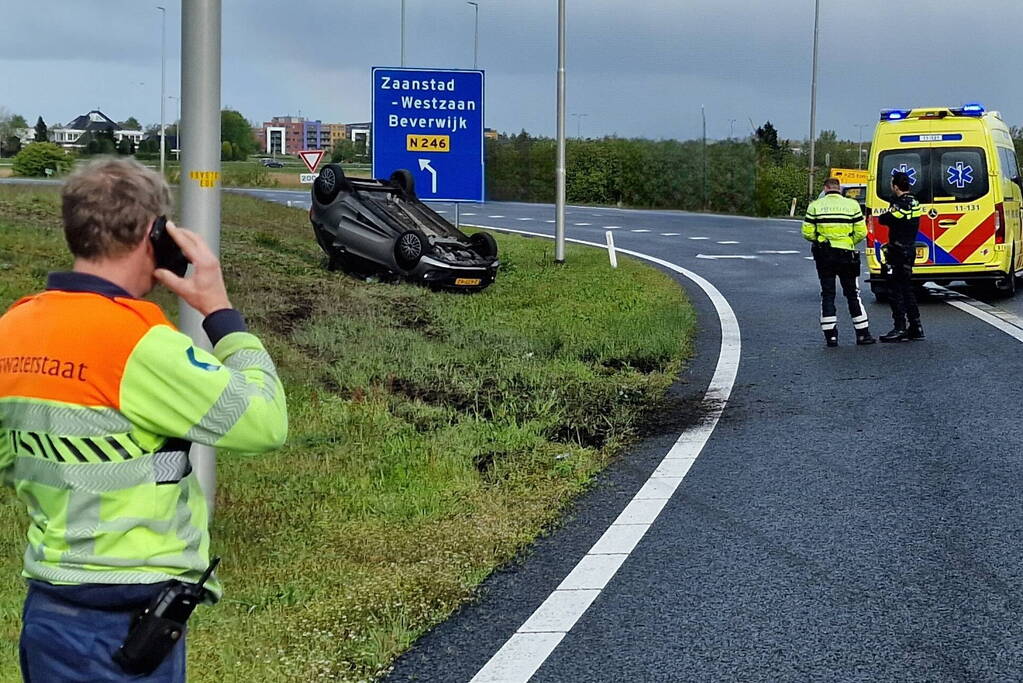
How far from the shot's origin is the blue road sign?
21703 mm

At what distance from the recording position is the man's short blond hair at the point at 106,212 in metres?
2.90

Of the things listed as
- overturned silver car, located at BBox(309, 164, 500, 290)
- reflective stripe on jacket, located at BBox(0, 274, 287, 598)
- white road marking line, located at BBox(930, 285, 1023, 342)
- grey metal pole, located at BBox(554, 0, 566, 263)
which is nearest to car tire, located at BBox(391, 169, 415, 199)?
overturned silver car, located at BBox(309, 164, 500, 290)

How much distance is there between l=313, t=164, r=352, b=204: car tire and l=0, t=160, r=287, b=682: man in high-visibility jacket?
18754 millimetres

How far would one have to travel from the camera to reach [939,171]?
19.2 meters

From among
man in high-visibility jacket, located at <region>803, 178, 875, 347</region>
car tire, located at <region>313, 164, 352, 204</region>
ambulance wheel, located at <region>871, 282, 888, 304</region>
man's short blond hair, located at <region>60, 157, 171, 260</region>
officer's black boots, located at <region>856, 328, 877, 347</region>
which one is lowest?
officer's black boots, located at <region>856, 328, 877, 347</region>

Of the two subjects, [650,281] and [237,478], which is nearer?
[237,478]

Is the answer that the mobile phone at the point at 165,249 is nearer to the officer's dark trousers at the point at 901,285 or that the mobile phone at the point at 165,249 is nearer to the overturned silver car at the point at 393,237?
the officer's dark trousers at the point at 901,285

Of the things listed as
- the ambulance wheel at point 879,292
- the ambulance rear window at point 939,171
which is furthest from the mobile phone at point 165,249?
the ambulance rear window at point 939,171

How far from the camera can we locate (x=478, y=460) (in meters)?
8.88

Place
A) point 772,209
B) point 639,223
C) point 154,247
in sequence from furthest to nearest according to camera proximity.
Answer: point 772,209 < point 639,223 < point 154,247

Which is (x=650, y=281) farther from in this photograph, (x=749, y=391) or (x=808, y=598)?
(x=808, y=598)

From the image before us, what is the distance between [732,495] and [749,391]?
3.85 metres

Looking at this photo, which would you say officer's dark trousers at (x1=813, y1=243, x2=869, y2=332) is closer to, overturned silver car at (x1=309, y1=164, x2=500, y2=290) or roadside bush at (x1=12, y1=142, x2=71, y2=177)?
overturned silver car at (x1=309, y1=164, x2=500, y2=290)

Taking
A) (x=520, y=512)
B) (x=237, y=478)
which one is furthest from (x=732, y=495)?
(x=237, y=478)
